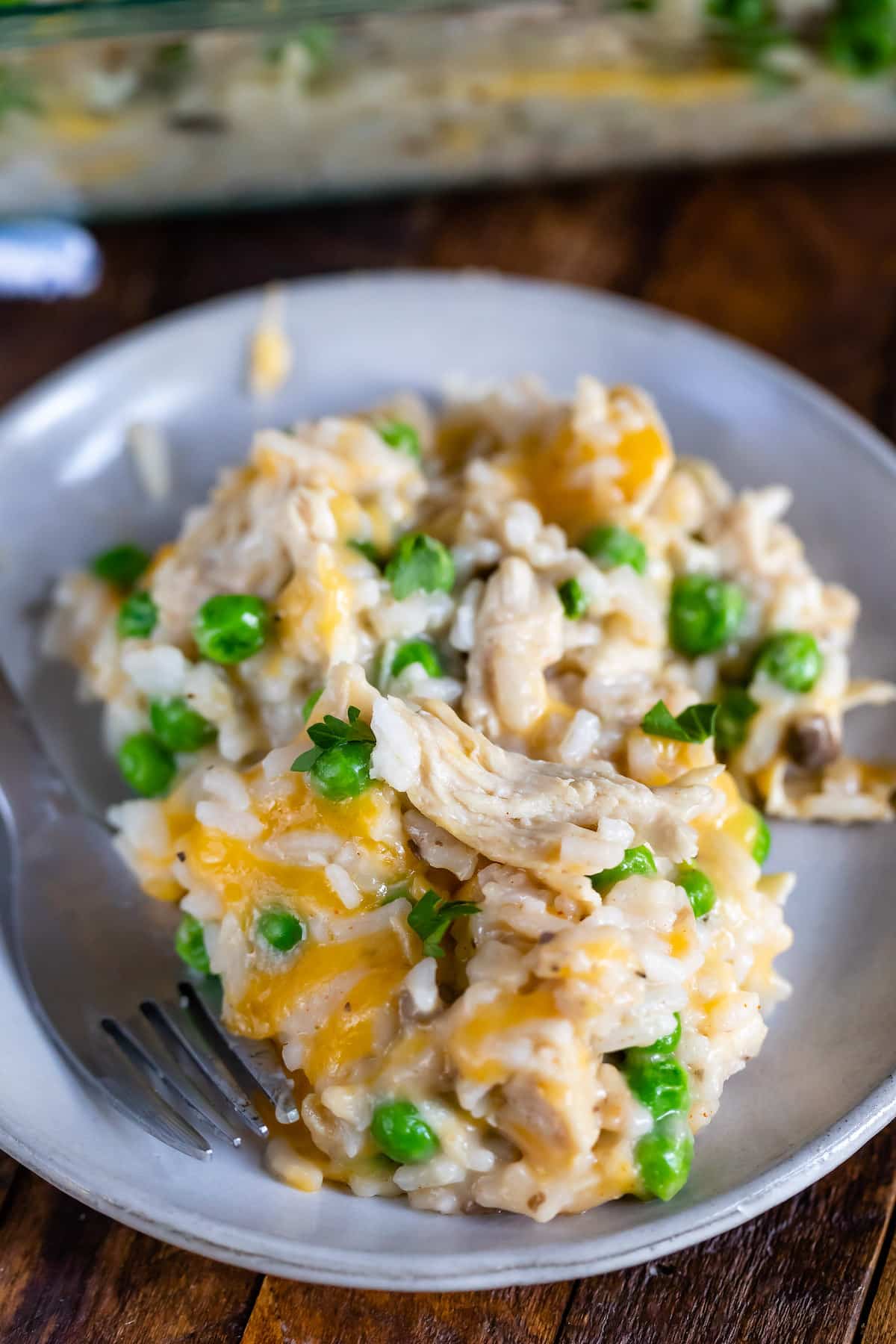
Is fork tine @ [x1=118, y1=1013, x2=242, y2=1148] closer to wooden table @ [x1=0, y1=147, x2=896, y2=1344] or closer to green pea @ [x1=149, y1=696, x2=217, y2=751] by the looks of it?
wooden table @ [x1=0, y1=147, x2=896, y2=1344]

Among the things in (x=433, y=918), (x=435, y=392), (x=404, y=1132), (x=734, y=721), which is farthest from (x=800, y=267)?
(x=404, y=1132)

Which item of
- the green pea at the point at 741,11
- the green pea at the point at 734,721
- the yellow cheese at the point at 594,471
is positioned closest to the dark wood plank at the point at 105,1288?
the green pea at the point at 734,721

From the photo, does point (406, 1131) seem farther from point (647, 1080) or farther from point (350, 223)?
point (350, 223)

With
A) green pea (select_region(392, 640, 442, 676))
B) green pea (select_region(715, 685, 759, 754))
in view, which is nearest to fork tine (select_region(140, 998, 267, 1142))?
green pea (select_region(392, 640, 442, 676))

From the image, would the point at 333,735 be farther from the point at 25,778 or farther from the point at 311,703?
the point at 25,778

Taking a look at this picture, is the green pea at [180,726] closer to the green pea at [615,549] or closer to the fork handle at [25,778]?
the fork handle at [25,778]
